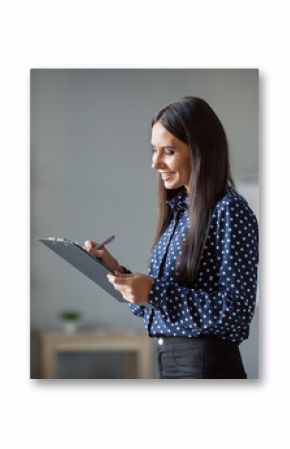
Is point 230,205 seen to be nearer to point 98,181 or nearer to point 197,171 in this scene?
point 197,171

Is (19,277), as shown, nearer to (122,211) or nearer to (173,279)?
(122,211)

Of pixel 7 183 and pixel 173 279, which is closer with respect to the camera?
pixel 173 279

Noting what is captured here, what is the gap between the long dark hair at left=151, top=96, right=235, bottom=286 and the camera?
1496 mm

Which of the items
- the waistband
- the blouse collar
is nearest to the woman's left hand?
the waistband

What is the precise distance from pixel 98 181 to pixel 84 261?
1.12ft

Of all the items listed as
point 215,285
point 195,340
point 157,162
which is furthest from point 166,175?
point 195,340

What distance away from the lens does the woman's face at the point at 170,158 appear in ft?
5.23

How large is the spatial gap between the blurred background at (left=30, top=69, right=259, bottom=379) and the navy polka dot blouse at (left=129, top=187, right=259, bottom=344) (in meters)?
0.17

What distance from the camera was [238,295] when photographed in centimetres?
149

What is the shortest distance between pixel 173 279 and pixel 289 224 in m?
0.43

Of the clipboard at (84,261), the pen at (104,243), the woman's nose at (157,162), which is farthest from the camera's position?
the woman's nose at (157,162)

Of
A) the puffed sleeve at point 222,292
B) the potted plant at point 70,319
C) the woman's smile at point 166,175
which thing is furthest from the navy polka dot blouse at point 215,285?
the potted plant at point 70,319

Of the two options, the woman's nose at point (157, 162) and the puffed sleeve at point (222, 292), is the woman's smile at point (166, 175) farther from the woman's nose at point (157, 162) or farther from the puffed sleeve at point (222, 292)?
the puffed sleeve at point (222, 292)
